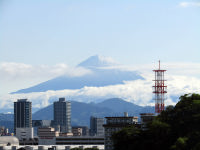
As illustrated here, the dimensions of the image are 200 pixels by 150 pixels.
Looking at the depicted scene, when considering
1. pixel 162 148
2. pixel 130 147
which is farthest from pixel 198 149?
pixel 130 147

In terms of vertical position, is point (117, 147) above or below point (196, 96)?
below

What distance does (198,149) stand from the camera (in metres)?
109

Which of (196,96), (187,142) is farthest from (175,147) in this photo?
(196,96)

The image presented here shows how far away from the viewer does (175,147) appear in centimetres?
11400

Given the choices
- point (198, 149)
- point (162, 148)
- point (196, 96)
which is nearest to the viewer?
point (198, 149)

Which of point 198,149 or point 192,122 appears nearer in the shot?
point 198,149

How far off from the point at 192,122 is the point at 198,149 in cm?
1498

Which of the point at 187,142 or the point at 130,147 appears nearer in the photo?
the point at 187,142

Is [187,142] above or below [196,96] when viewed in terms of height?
below

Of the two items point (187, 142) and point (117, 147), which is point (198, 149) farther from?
point (117, 147)

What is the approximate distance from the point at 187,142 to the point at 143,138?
1561 cm

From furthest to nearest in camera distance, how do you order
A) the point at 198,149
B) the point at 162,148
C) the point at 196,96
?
the point at 196,96 → the point at 162,148 → the point at 198,149

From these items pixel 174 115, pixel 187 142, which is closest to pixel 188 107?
pixel 174 115

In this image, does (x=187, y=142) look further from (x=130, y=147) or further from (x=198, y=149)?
(x=130, y=147)
